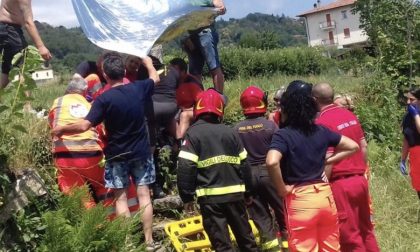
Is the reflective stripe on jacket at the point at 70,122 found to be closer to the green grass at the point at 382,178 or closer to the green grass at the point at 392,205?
the green grass at the point at 382,178

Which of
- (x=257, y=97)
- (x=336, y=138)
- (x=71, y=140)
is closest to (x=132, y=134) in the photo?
(x=71, y=140)

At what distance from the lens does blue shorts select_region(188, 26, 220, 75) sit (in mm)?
7012

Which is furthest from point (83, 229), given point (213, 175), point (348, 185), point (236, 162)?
point (348, 185)

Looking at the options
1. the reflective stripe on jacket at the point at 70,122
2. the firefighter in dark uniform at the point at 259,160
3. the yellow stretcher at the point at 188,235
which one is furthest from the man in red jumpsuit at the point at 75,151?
the firefighter in dark uniform at the point at 259,160

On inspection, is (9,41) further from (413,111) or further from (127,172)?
(413,111)

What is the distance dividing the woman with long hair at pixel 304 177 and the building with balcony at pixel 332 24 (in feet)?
315

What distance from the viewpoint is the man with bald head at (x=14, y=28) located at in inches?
239

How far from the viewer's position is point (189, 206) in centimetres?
541

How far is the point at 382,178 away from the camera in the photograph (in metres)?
8.53

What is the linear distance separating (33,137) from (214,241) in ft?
7.00

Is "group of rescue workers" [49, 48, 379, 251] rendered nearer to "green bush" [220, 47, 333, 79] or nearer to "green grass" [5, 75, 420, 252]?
"green grass" [5, 75, 420, 252]

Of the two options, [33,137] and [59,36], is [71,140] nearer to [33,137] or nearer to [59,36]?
[33,137]

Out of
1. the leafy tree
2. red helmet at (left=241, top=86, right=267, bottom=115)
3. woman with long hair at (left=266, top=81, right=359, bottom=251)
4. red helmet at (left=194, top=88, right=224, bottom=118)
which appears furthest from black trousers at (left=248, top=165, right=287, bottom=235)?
the leafy tree

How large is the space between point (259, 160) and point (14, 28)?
10.1ft
